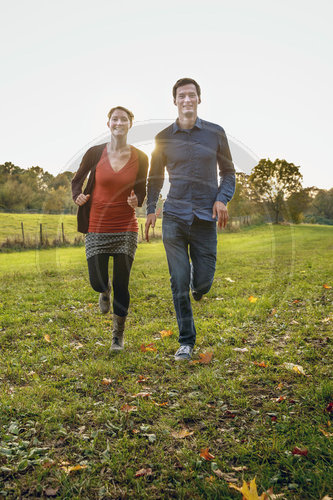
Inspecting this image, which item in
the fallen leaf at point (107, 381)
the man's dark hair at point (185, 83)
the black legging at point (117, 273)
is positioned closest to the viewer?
the fallen leaf at point (107, 381)

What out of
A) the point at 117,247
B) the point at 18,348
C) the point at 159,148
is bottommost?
the point at 18,348

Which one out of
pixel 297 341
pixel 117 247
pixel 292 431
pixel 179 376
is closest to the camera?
pixel 292 431

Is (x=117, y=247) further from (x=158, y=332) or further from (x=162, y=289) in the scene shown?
(x=162, y=289)

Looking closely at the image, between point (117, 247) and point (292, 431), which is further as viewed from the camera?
point (117, 247)

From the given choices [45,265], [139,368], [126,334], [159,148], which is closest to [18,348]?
[126,334]

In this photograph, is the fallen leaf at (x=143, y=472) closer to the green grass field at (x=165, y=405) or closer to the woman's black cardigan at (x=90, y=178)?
the green grass field at (x=165, y=405)

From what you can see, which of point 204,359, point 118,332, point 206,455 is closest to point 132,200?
point 118,332

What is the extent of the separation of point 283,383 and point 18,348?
3.32m

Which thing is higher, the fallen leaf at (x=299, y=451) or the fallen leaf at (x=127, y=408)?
the fallen leaf at (x=299, y=451)

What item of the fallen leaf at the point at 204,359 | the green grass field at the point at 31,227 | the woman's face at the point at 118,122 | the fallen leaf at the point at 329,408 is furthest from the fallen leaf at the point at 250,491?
the green grass field at the point at 31,227

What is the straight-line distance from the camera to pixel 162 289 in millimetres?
9070

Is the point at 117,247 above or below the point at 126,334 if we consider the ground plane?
above

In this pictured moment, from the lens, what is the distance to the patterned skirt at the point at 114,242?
4.39 meters

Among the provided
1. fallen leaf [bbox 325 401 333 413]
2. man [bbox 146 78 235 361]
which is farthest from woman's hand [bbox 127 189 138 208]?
fallen leaf [bbox 325 401 333 413]
